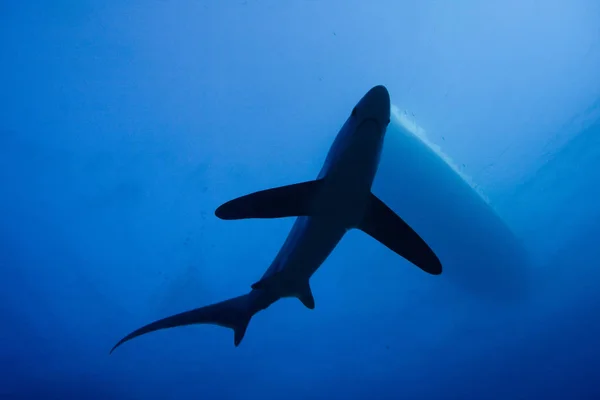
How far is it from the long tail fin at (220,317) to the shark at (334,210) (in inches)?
1.0

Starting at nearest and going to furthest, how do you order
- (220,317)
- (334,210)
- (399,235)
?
(334,210)
(399,235)
(220,317)

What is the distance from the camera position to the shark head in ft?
13.3

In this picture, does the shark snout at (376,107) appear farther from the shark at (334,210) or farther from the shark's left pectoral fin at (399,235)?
the shark's left pectoral fin at (399,235)

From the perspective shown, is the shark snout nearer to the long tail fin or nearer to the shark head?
the shark head

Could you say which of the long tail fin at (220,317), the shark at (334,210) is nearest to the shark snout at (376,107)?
the shark at (334,210)

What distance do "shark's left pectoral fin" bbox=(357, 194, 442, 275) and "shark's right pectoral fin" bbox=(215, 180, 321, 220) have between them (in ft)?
2.96

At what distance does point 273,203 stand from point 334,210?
2.74 ft

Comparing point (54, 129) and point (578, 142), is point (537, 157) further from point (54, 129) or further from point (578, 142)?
point (54, 129)

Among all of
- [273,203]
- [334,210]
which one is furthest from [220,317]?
[334,210]

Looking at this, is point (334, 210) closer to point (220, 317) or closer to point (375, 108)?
point (375, 108)

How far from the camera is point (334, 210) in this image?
475 cm

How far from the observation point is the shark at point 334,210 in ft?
13.8

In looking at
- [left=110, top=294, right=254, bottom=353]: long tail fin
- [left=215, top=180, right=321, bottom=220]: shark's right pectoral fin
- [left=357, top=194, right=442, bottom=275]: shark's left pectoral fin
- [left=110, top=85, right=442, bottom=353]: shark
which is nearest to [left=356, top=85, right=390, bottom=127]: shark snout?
[left=110, top=85, right=442, bottom=353]: shark

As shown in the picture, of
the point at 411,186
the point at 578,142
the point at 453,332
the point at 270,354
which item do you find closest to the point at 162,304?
the point at 270,354
